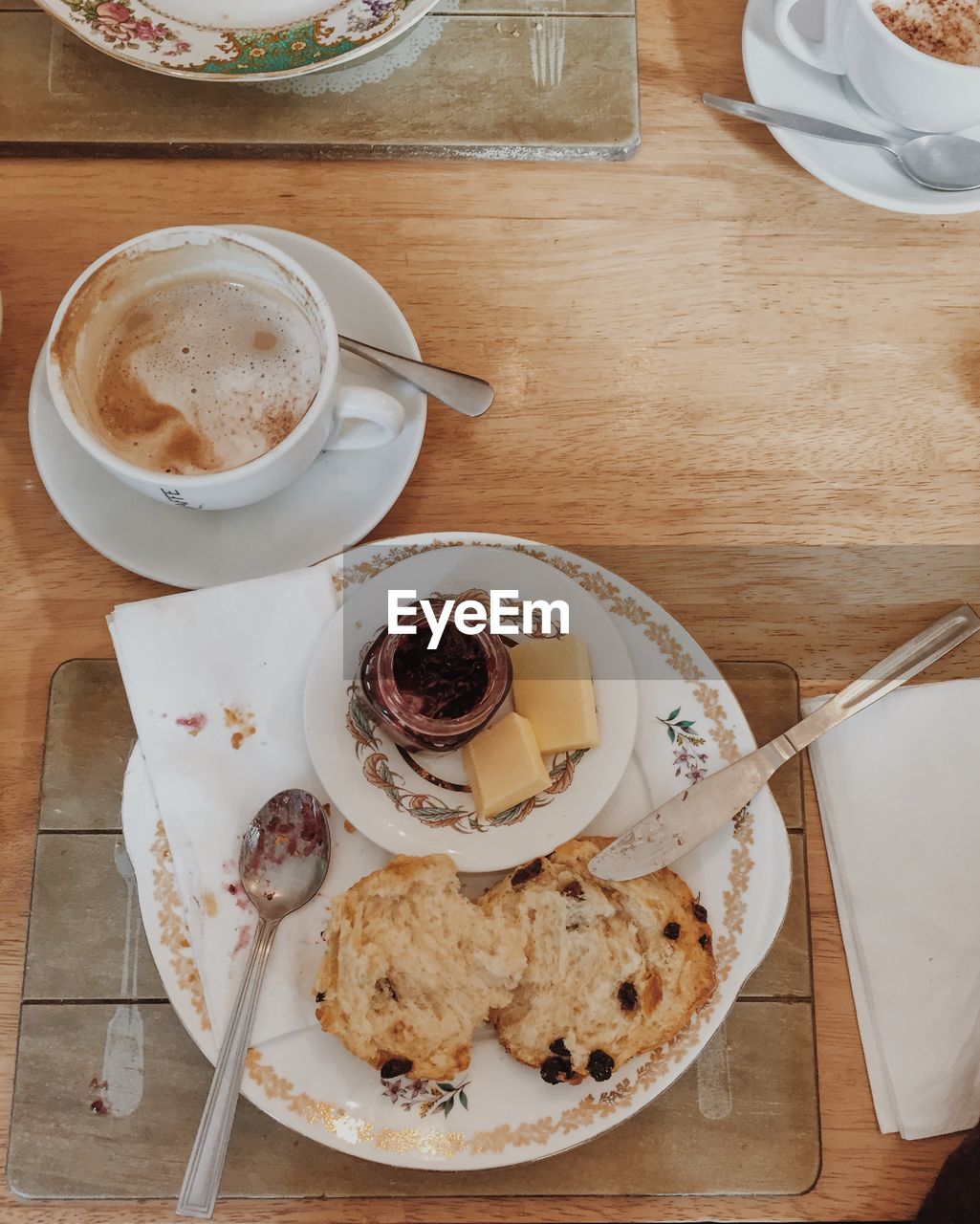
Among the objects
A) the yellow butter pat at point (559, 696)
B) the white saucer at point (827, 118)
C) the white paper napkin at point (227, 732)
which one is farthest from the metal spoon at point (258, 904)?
the white saucer at point (827, 118)

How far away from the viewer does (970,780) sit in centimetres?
115

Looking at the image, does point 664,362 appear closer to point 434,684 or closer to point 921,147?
point 921,147

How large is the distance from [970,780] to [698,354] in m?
0.58

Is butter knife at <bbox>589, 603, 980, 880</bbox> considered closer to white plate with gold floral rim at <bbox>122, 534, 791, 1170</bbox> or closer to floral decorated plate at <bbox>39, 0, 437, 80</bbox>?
white plate with gold floral rim at <bbox>122, 534, 791, 1170</bbox>

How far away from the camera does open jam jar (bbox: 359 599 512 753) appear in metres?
1.05

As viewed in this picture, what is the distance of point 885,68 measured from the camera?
3.73ft

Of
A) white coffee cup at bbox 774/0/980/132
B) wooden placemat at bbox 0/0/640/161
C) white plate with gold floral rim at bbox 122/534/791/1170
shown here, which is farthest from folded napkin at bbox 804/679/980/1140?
wooden placemat at bbox 0/0/640/161

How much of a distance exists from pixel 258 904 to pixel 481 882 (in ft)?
0.75

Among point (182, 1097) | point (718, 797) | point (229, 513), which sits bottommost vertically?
point (182, 1097)

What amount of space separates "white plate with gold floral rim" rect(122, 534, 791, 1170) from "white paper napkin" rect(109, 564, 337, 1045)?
30 mm

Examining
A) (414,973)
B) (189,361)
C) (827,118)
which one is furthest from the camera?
(827,118)

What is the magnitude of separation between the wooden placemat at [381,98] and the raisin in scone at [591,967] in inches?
34.1

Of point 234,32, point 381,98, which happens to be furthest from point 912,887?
point 234,32

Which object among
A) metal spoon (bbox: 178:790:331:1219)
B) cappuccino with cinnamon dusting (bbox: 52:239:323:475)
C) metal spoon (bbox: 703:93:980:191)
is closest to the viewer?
metal spoon (bbox: 178:790:331:1219)
